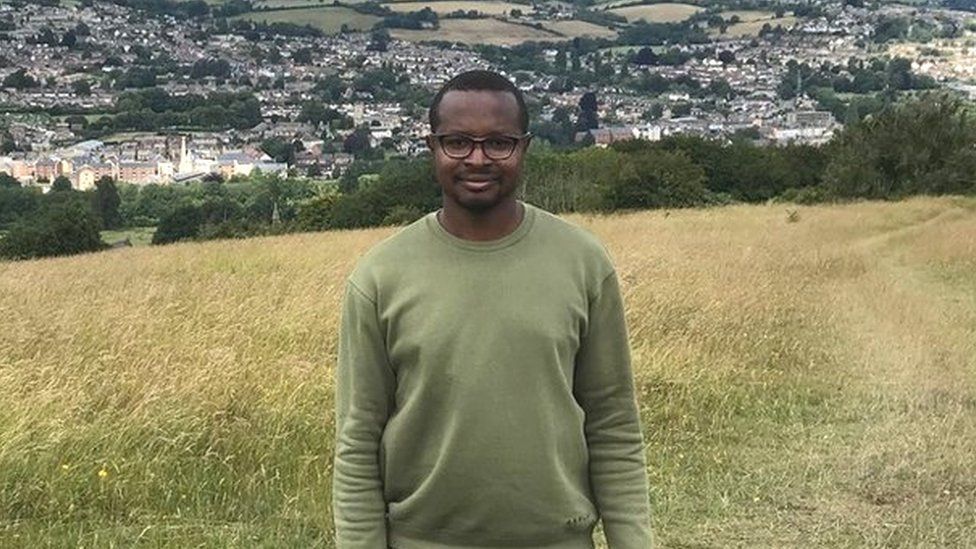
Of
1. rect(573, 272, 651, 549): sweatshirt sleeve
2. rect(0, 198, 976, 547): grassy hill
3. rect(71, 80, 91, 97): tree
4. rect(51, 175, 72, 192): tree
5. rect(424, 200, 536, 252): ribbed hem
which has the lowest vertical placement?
rect(71, 80, 91, 97): tree

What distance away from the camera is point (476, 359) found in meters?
2.15

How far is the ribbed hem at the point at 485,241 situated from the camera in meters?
2.15

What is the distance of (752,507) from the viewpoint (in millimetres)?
5086

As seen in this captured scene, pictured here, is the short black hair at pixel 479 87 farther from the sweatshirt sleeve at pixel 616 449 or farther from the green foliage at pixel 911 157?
the green foliage at pixel 911 157

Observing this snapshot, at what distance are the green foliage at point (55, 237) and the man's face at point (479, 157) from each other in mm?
30305

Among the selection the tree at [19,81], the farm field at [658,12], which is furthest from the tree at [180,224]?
the farm field at [658,12]

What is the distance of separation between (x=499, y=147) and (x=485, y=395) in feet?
1.56

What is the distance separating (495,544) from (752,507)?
3.10m

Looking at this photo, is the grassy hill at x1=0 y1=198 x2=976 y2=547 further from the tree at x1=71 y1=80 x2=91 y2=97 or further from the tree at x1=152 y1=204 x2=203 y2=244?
the tree at x1=71 y1=80 x2=91 y2=97

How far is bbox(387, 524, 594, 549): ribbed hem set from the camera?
2.26 metres

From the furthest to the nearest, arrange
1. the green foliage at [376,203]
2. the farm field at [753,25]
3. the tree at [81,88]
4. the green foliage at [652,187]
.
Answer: the farm field at [753,25] → the tree at [81,88] → the green foliage at [376,203] → the green foliage at [652,187]

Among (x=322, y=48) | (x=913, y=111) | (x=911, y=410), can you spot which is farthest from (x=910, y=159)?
(x=322, y=48)

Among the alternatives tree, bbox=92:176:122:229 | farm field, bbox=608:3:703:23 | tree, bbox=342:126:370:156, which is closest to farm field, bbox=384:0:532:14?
farm field, bbox=608:3:703:23

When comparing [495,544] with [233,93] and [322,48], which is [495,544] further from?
[322,48]
